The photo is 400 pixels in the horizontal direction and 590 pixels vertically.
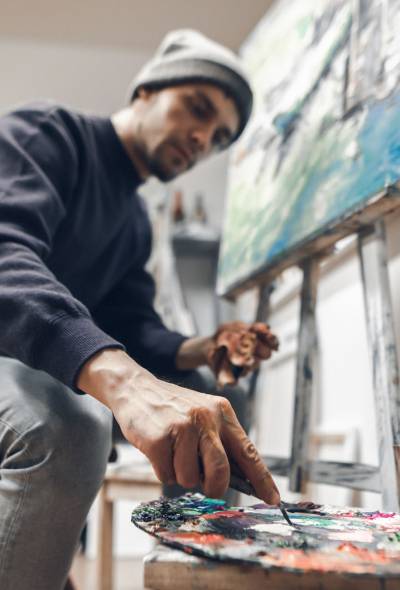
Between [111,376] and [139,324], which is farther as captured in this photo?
[139,324]

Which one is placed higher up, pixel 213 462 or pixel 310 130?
pixel 310 130

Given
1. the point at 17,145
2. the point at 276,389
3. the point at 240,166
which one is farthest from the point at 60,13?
the point at 17,145

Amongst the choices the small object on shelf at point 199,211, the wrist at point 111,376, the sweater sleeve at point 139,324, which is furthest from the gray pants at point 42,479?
the small object on shelf at point 199,211

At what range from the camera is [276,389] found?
2.18 m

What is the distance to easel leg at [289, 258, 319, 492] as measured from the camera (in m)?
1.15

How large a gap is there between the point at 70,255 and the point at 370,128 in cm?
58

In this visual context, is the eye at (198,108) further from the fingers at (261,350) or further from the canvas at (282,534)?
the canvas at (282,534)

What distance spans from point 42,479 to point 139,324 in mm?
651

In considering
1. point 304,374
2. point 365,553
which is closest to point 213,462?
point 365,553

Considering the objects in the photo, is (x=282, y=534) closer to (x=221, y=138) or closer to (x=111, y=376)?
(x=111, y=376)

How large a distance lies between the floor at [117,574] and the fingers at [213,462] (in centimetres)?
157

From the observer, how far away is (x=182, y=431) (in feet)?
1.79

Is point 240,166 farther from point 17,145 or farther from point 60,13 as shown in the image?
point 60,13

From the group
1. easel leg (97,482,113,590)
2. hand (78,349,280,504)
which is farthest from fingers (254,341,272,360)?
easel leg (97,482,113,590)
